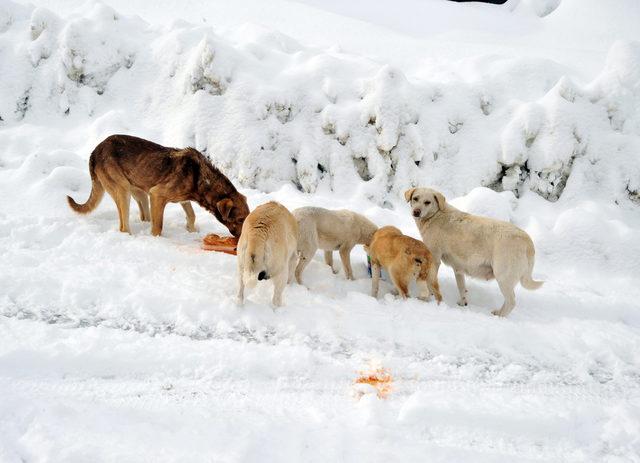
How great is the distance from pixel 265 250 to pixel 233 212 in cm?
198

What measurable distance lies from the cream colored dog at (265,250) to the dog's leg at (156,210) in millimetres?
2137

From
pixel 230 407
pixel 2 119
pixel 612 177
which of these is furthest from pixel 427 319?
pixel 2 119

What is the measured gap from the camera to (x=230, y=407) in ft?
10.8

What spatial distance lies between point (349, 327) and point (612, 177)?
7008 mm

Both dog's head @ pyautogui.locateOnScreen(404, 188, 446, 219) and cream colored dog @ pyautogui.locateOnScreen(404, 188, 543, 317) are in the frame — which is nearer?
cream colored dog @ pyautogui.locateOnScreen(404, 188, 543, 317)

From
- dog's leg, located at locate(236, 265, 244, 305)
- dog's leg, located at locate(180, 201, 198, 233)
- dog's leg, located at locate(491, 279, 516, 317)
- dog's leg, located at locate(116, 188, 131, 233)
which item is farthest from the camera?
dog's leg, located at locate(180, 201, 198, 233)

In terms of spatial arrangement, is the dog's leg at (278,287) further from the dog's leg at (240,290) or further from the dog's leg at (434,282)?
the dog's leg at (434,282)

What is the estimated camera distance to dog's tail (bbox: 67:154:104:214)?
6.71 meters

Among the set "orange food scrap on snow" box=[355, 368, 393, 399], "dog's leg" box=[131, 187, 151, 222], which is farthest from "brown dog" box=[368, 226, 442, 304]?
"dog's leg" box=[131, 187, 151, 222]

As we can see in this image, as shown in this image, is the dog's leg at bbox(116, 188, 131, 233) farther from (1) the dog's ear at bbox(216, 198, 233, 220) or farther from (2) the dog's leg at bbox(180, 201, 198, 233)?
(1) the dog's ear at bbox(216, 198, 233, 220)

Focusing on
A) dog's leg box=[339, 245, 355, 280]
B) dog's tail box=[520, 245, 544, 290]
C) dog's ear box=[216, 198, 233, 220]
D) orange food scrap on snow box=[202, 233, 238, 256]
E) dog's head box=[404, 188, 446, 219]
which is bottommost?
orange food scrap on snow box=[202, 233, 238, 256]

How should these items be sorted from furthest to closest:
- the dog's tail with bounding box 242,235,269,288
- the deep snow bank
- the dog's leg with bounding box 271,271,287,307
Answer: the deep snow bank < the dog's leg with bounding box 271,271,287,307 < the dog's tail with bounding box 242,235,269,288

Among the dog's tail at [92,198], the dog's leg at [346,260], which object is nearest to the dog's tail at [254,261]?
the dog's leg at [346,260]

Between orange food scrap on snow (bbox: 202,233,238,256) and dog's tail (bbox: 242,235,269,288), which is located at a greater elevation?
dog's tail (bbox: 242,235,269,288)
